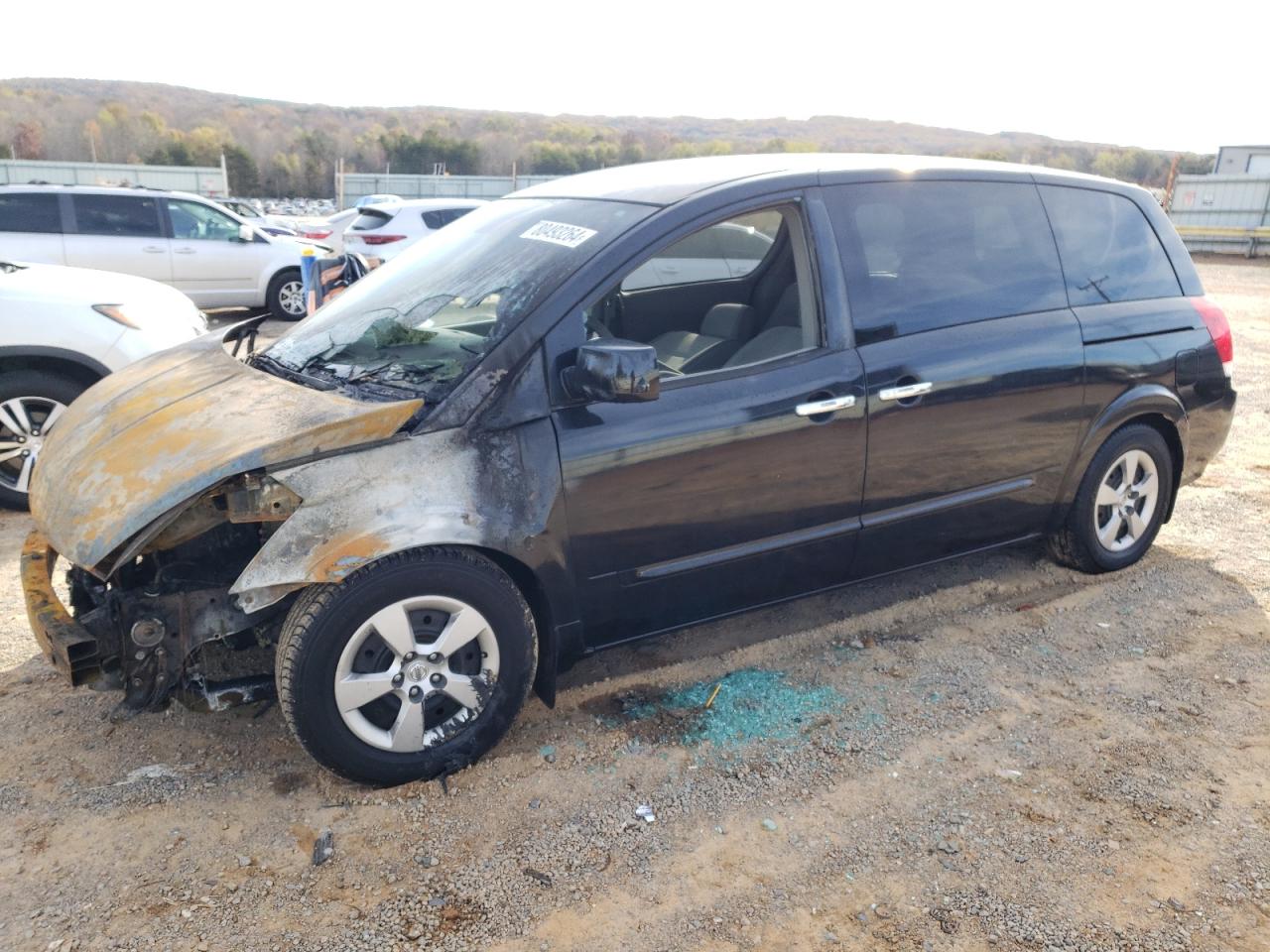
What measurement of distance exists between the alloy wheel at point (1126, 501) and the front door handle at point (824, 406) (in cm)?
165

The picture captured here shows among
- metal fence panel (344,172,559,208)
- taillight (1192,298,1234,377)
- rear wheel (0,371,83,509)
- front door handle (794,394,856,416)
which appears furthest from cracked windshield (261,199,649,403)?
metal fence panel (344,172,559,208)

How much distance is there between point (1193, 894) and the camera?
2572mm

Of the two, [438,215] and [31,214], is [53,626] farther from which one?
[438,215]

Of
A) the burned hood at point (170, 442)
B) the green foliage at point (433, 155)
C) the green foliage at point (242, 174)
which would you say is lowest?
the burned hood at point (170, 442)

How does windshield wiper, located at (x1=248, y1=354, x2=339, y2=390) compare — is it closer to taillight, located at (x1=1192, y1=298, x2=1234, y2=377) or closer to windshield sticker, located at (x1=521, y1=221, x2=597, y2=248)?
windshield sticker, located at (x1=521, y1=221, x2=597, y2=248)

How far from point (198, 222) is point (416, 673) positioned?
34.4 ft

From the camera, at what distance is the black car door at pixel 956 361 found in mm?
3557

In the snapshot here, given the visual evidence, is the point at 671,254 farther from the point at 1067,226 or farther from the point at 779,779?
the point at 779,779

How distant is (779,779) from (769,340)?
1575 millimetres

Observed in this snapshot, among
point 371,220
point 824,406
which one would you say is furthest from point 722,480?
point 371,220

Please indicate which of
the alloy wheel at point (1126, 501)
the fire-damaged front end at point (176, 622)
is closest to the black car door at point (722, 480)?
the fire-damaged front end at point (176, 622)

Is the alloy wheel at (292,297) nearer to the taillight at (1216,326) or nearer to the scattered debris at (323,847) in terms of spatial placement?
the taillight at (1216,326)

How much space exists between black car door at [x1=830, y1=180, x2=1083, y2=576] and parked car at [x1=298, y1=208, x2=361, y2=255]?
39.4 ft

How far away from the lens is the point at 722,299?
4336mm
